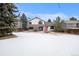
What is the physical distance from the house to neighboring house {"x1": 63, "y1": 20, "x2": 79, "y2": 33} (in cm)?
18

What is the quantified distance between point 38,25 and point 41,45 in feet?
0.88

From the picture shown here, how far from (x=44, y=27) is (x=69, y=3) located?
44 cm

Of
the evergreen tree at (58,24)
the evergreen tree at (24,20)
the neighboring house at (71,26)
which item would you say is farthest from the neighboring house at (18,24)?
the neighboring house at (71,26)

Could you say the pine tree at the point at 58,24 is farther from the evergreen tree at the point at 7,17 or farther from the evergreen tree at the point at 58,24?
the evergreen tree at the point at 7,17

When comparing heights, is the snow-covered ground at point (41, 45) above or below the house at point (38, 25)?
below

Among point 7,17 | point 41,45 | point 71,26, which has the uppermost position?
point 7,17

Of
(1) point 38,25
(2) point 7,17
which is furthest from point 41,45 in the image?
(2) point 7,17

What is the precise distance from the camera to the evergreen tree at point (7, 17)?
6.47 feet

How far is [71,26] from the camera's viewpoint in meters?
1.99

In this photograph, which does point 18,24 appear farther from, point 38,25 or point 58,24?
point 58,24

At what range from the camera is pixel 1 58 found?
195 centimetres

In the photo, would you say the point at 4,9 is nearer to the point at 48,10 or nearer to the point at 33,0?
the point at 33,0

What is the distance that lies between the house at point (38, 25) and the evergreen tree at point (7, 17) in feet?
0.74

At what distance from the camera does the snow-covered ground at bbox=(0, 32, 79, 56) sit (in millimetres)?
1903
